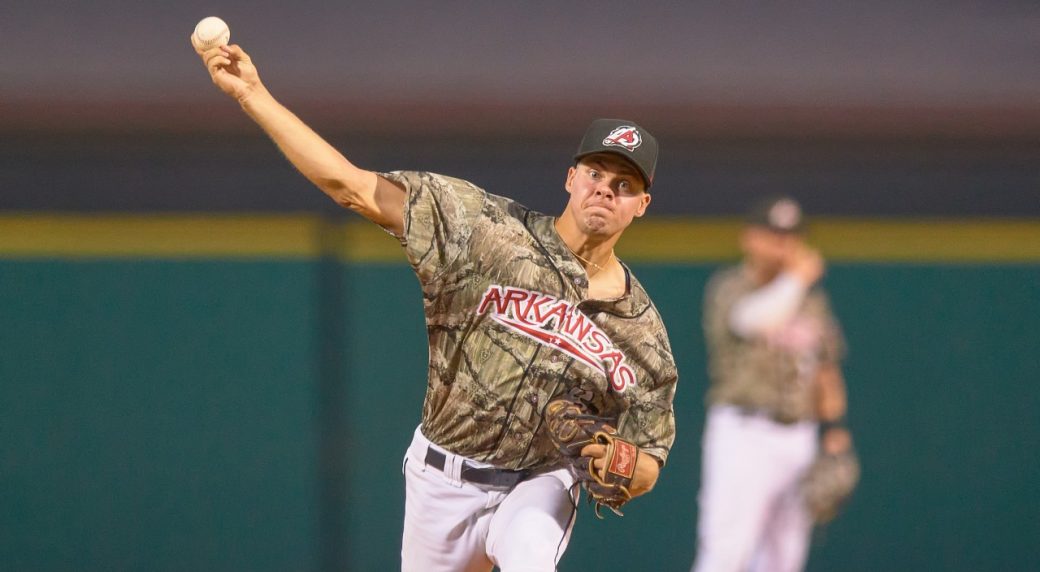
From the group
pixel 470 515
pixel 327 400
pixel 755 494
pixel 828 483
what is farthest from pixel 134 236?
pixel 828 483

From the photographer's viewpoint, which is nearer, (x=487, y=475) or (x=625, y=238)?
(x=487, y=475)

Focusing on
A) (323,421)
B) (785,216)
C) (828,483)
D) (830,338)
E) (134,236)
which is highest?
(785,216)

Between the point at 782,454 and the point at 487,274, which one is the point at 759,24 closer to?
the point at 782,454

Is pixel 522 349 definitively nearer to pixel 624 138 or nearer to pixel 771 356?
pixel 624 138

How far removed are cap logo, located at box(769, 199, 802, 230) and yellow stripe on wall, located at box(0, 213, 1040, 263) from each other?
11cm

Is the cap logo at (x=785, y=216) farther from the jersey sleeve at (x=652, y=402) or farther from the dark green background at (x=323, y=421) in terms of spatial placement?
the jersey sleeve at (x=652, y=402)

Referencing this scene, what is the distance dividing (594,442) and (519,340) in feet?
0.99

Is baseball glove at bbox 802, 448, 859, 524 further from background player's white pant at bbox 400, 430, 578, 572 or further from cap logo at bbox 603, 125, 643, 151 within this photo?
cap logo at bbox 603, 125, 643, 151

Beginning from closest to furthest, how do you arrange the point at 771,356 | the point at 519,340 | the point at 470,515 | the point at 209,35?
the point at 209,35 → the point at 519,340 → the point at 470,515 → the point at 771,356

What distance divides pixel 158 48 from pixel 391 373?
162cm

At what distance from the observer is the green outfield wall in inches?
202

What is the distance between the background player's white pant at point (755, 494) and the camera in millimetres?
5020

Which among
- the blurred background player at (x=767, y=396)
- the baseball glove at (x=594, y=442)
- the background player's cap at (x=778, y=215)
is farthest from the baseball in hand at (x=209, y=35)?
the background player's cap at (x=778, y=215)

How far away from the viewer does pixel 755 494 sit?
16.5 ft
